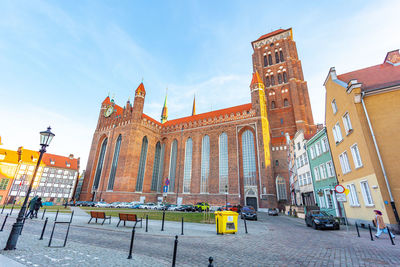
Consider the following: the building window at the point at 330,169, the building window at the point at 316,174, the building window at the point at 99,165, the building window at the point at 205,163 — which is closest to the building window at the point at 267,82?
the building window at the point at 205,163

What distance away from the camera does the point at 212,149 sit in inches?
1714

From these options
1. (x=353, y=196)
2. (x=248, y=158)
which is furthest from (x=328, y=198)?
(x=248, y=158)

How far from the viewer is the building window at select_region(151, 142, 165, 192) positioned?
46.7m

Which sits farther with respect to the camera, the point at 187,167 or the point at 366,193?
the point at 187,167

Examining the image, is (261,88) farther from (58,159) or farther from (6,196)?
(6,196)

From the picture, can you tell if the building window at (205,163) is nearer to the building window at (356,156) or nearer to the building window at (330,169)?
the building window at (330,169)

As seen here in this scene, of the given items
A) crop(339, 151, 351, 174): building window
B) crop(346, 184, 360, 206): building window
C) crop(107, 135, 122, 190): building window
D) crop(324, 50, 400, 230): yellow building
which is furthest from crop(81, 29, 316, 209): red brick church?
crop(324, 50, 400, 230): yellow building

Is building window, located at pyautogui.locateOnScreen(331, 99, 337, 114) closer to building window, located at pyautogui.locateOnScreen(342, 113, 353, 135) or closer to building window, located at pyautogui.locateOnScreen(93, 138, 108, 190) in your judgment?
building window, located at pyautogui.locateOnScreen(342, 113, 353, 135)

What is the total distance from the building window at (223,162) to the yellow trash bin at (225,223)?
29136 mm

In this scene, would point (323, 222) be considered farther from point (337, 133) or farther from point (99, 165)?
point (99, 165)

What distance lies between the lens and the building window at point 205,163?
4152 centimetres

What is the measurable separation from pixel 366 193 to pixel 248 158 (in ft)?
88.6

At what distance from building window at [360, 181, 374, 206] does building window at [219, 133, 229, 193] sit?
88.5 ft

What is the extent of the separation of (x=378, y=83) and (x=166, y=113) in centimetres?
7398
